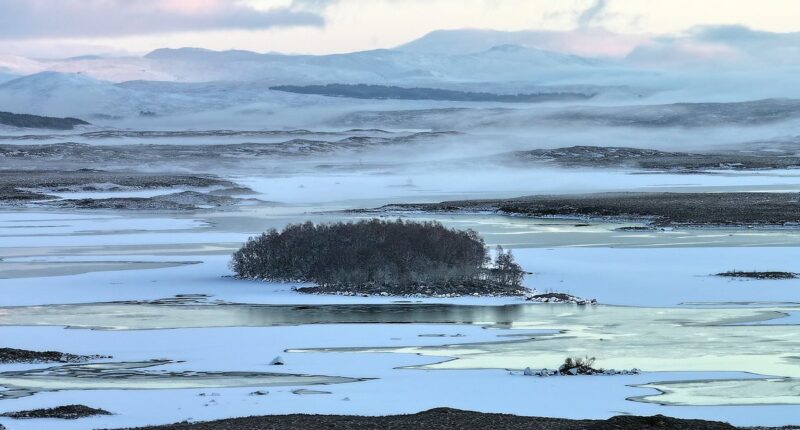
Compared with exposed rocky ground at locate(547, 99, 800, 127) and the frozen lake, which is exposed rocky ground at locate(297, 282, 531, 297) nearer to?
the frozen lake

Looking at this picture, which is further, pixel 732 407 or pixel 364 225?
pixel 364 225

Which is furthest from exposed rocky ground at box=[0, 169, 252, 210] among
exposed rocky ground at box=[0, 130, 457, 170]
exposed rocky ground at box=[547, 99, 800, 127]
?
exposed rocky ground at box=[547, 99, 800, 127]

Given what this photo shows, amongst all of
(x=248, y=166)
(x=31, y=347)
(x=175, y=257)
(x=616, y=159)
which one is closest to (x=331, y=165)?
(x=248, y=166)

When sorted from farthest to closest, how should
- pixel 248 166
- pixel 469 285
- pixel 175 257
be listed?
pixel 248 166 → pixel 175 257 → pixel 469 285

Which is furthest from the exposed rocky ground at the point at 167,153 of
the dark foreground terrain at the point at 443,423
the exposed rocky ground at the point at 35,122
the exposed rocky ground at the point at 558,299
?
the dark foreground terrain at the point at 443,423

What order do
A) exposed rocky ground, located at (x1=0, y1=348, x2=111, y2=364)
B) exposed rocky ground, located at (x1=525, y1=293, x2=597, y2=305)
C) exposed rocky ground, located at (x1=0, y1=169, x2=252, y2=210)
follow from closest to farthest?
exposed rocky ground, located at (x1=0, y1=348, x2=111, y2=364)
exposed rocky ground, located at (x1=525, y1=293, x2=597, y2=305)
exposed rocky ground, located at (x1=0, y1=169, x2=252, y2=210)

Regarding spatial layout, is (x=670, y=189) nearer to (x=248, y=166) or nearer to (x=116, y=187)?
(x=116, y=187)

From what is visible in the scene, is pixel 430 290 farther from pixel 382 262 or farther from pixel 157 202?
pixel 157 202

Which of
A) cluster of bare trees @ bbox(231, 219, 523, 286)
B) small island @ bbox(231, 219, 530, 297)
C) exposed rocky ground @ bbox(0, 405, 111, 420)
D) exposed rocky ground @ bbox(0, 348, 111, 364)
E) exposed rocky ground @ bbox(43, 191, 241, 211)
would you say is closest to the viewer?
exposed rocky ground @ bbox(0, 405, 111, 420)

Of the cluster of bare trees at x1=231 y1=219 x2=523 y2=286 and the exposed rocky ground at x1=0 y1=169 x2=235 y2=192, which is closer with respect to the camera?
the cluster of bare trees at x1=231 y1=219 x2=523 y2=286
